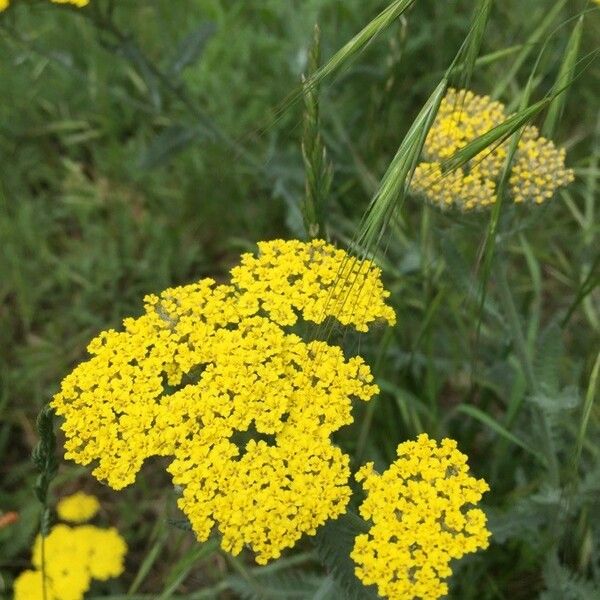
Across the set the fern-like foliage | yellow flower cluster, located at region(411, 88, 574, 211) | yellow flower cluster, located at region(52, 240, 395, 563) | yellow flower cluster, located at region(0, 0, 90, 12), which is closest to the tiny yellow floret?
yellow flower cluster, located at region(52, 240, 395, 563)

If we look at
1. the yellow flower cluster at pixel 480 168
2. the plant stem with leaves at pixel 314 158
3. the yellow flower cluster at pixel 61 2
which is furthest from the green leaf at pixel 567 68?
the yellow flower cluster at pixel 61 2

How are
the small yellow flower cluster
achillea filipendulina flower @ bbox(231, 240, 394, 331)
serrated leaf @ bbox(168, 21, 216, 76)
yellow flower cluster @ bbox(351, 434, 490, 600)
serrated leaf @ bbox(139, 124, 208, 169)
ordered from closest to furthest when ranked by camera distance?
yellow flower cluster @ bbox(351, 434, 490, 600) → achillea filipendulina flower @ bbox(231, 240, 394, 331) → the small yellow flower cluster → serrated leaf @ bbox(168, 21, 216, 76) → serrated leaf @ bbox(139, 124, 208, 169)

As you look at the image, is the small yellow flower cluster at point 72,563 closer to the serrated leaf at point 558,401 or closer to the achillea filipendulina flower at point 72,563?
the achillea filipendulina flower at point 72,563

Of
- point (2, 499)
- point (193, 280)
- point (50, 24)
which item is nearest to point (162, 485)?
point (2, 499)

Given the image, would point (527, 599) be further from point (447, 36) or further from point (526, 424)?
point (447, 36)

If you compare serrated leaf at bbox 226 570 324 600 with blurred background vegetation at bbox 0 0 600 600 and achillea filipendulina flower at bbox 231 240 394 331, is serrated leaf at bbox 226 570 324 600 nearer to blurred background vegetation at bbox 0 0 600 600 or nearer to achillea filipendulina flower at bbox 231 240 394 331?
blurred background vegetation at bbox 0 0 600 600
